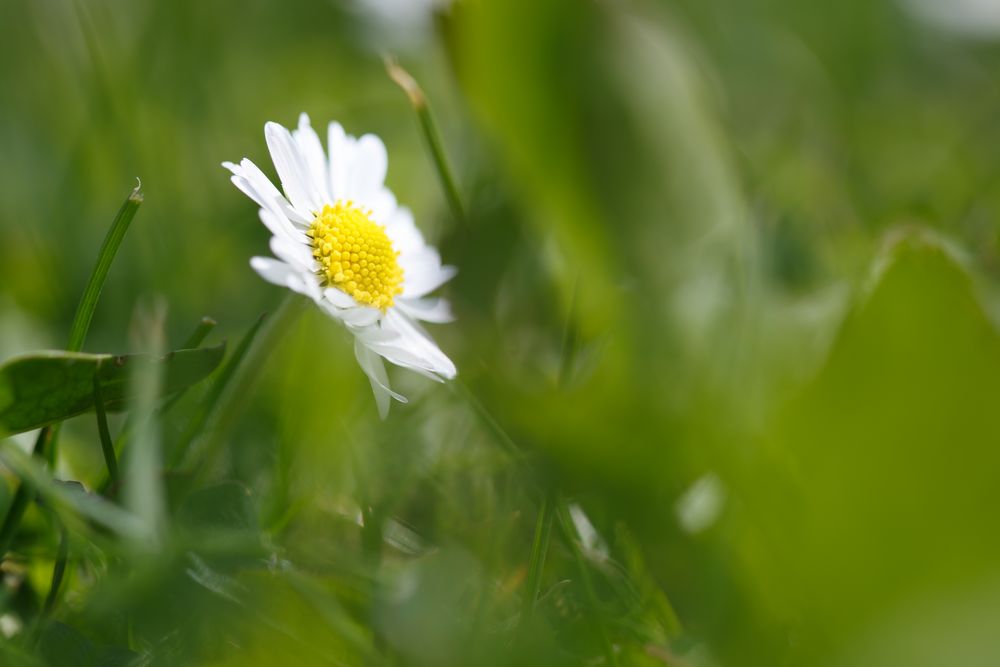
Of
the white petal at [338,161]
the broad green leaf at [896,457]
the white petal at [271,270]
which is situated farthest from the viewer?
the white petal at [338,161]

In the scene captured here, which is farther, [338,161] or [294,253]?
[338,161]

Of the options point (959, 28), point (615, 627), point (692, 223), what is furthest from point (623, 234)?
point (959, 28)

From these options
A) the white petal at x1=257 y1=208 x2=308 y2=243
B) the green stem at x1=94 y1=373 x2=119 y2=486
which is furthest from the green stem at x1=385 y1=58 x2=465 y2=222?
the green stem at x1=94 y1=373 x2=119 y2=486

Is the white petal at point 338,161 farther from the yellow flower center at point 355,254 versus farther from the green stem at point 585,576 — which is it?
the green stem at point 585,576

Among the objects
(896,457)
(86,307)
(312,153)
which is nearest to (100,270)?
(86,307)

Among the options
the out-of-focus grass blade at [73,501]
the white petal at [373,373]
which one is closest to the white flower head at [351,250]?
the white petal at [373,373]

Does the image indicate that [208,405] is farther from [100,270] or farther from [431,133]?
[431,133]

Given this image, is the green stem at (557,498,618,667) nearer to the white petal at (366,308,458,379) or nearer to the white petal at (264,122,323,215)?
the white petal at (366,308,458,379)
